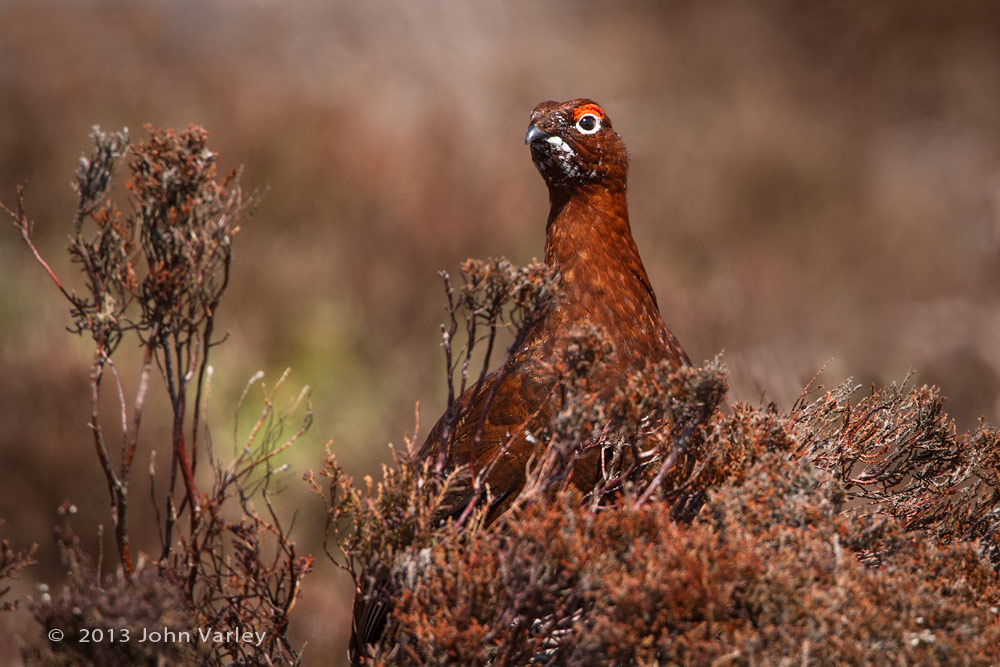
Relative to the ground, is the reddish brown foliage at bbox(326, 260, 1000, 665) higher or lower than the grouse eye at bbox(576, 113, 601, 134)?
lower

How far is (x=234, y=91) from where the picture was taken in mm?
10492

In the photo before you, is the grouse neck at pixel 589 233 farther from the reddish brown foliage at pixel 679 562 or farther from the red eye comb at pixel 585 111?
the reddish brown foliage at pixel 679 562

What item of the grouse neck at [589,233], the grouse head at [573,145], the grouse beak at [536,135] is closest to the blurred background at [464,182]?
the grouse neck at [589,233]

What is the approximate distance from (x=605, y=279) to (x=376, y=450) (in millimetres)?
4212

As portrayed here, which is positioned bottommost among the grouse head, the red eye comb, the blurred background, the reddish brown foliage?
the reddish brown foliage

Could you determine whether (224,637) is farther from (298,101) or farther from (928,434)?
(298,101)

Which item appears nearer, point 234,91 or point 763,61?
point 234,91

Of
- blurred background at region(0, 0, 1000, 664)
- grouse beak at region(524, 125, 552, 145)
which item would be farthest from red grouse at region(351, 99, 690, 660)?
blurred background at region(0, 0, 1000, 664)

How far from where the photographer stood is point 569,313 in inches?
127

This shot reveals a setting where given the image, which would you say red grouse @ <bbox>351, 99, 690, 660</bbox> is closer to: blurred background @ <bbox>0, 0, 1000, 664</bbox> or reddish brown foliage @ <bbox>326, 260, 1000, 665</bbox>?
reddish brown foliage @ <bbox>326, 260, 1000, 665</bbox>

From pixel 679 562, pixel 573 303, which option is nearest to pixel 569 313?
pixel 573 303

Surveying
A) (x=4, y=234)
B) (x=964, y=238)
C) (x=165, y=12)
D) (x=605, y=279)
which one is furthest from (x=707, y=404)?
(x=165, y=12)

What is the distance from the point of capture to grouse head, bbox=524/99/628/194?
3.52 metres

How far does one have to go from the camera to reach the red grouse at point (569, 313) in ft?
9.60
